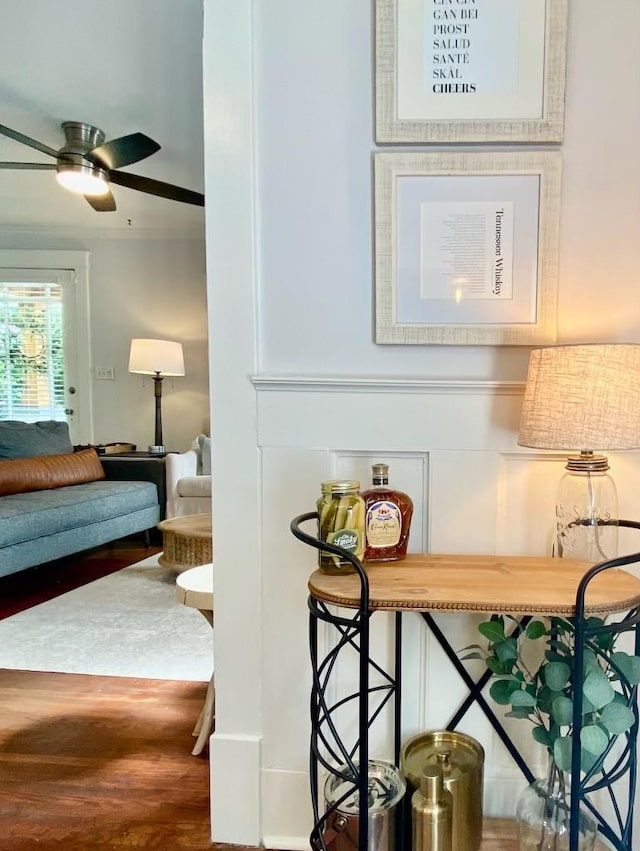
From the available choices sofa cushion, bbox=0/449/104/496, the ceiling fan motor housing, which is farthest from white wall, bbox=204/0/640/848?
sofa cushion, bbox=0/449/104/496

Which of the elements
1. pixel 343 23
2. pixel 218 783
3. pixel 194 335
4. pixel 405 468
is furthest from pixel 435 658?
pixel 194 335

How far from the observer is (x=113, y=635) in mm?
2400

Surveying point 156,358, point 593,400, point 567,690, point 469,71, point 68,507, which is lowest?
point 68,507

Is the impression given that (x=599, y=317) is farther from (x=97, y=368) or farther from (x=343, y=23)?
(x=97, y=368)

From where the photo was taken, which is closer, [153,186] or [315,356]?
[315,356]

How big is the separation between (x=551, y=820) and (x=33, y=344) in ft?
16.3

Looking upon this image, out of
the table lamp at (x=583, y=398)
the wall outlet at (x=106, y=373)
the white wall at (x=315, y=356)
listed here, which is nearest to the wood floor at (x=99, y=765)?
the white wall at (x=315, y=356)

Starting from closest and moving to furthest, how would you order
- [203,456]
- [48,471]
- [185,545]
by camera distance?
[185,545] < [48,471] < [203,456]

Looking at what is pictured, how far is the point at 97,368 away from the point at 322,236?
403 cm

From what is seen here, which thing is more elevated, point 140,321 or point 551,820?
point 140,321

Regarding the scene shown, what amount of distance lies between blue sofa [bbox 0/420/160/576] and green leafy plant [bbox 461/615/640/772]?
2.64 m

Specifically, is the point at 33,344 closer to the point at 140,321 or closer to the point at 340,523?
the point at 140,321

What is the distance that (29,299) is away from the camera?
15.4 feet

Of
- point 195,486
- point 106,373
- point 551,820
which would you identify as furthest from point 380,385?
point 106,373
